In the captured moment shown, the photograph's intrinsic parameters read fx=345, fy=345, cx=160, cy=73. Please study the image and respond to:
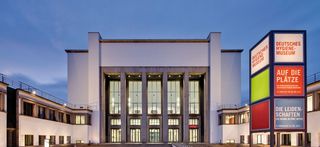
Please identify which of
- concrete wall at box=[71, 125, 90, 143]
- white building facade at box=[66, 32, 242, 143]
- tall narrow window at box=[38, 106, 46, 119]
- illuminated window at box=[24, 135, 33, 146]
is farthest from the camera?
white building facade at box=[66, 32, 242, 143]

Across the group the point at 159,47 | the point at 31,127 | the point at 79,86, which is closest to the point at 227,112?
the point at 159,47

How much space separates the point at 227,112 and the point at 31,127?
3835 centimetres

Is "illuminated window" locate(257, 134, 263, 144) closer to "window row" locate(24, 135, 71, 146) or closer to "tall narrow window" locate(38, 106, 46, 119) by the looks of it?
"window row" locate(24, 135, 71, 146)

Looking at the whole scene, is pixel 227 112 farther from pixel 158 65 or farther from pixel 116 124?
pixel 116 124

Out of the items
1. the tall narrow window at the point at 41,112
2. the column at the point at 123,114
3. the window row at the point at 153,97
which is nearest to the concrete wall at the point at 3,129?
the tall narrow window at the point at 41,112

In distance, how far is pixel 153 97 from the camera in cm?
8444

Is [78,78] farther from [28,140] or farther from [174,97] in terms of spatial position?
[28,140]

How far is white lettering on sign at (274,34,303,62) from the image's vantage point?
1703cm

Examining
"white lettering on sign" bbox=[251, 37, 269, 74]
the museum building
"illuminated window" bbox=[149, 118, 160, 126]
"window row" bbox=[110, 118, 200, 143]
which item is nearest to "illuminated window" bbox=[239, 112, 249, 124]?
the museum building

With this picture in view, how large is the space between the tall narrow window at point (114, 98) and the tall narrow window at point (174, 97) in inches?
481

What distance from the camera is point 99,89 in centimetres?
7288

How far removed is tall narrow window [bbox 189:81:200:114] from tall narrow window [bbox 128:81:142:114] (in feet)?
40.1

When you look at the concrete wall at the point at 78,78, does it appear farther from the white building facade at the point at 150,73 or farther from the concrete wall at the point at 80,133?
the concrete wall at the point at 80,133

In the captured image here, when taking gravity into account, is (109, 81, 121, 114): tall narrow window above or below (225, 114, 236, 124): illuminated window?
above
